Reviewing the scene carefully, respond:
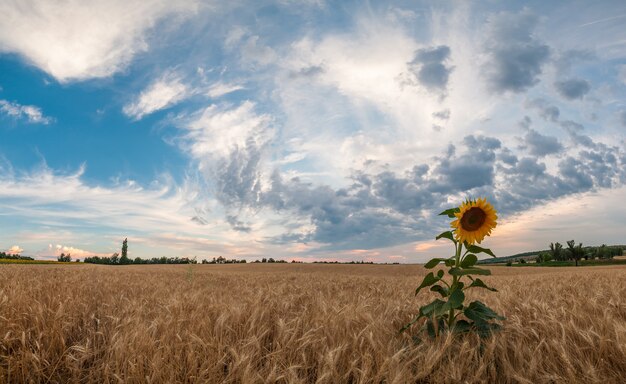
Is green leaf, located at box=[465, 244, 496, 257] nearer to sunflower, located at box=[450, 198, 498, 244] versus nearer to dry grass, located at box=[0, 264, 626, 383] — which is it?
sunflower, located at box=[450, 198, 498, 244]

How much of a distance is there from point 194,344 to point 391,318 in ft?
7.63

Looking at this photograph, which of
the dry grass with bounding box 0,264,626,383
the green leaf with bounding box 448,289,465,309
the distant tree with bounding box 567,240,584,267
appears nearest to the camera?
the dry grass with bounding box 0,264,626,383

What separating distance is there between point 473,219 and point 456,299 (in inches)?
29.4

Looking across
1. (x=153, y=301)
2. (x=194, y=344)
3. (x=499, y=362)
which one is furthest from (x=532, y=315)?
(x=153, y=301)

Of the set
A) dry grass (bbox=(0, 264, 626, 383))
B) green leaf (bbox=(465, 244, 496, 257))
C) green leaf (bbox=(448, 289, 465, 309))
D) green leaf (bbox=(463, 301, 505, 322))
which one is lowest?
dry grass (bbox=(0, 264, 626, 383))

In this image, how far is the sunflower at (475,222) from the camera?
3.52 m

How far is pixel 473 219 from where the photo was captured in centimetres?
354

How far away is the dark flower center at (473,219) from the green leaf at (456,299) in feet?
1.92

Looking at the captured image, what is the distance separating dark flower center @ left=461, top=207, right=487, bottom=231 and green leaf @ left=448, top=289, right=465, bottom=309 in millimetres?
586

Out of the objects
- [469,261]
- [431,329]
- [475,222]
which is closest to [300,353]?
[431,329]

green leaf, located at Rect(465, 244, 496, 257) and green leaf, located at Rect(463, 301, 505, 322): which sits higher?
green leaf, located at Rect(465, 244, 496, 257)

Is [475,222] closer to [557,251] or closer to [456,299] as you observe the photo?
[456,299]

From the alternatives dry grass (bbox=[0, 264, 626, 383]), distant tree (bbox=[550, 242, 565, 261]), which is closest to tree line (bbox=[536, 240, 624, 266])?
distant tree (bbox=[550, 242, 565, 261])

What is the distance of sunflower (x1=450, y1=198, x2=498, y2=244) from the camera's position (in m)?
3.52
